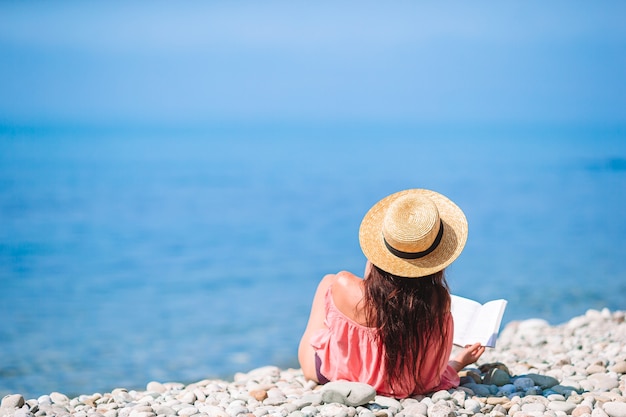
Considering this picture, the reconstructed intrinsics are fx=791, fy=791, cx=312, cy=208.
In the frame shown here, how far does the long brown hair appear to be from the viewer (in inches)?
166

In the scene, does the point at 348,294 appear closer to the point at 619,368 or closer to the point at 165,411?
the point at 165,411

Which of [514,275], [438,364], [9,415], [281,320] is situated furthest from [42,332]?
[514,275]

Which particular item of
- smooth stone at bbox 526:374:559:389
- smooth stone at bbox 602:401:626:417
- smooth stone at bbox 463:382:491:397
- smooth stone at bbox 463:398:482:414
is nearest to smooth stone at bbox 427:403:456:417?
smooth stone at bbox 463:398:482:414

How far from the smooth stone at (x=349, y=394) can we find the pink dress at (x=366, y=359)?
33 centimetres

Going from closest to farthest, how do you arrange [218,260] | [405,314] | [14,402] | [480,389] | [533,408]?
[533,408] < [14,402] < [405,314] < [480,389] < [218,260]

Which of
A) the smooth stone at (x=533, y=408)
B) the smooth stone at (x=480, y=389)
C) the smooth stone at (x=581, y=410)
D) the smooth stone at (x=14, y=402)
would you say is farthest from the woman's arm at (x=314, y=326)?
the smooth stone at (x=14, y=402)

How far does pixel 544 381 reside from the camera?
457 centimetres

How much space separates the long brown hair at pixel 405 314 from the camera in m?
4.22

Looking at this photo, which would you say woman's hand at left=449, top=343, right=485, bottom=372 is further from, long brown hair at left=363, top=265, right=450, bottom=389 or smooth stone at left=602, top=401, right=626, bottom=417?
smooth stone at left=602, top=401, right=626, bottom=417

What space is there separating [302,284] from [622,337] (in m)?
6.66

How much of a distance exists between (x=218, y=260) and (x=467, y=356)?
1016cm

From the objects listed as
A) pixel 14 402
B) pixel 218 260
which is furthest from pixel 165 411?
pixel 218 260

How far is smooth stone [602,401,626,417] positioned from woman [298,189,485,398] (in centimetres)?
84

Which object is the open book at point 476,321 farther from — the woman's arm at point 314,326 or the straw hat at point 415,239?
the woman's arm at point 314,326
